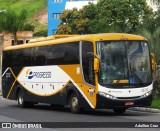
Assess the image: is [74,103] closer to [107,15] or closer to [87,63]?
[87,63]

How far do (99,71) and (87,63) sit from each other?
0.88 meters

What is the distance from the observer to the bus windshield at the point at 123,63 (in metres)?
20.4

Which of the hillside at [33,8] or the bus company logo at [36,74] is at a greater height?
the hillside at [33,8]

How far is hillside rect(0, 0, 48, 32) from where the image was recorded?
15825 centimetres

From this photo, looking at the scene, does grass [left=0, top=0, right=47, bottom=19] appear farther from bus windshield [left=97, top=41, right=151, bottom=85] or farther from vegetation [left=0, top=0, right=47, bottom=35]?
bus windshield [left=97, top=41, right=151, bottom=85]

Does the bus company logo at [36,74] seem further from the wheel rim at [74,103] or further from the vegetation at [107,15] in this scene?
the vegetation at [107,15]

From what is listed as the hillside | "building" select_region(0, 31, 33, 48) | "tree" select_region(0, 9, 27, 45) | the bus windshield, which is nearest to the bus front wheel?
the bus windshield

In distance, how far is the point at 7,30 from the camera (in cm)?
7006

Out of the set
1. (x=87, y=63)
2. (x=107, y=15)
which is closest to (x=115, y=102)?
(x=87, y=63)

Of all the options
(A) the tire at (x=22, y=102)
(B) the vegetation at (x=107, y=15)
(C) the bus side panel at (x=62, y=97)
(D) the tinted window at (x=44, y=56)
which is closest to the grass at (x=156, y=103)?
(C) the bus side panel at (x=62, y=97)

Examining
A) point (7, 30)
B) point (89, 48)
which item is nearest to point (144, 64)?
point (89, 48)

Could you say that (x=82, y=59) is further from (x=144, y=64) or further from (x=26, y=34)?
(x=26, y=34)

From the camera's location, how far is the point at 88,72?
68.6 feet

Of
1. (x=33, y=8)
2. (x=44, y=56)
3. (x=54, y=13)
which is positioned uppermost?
(x=33, y=8)
